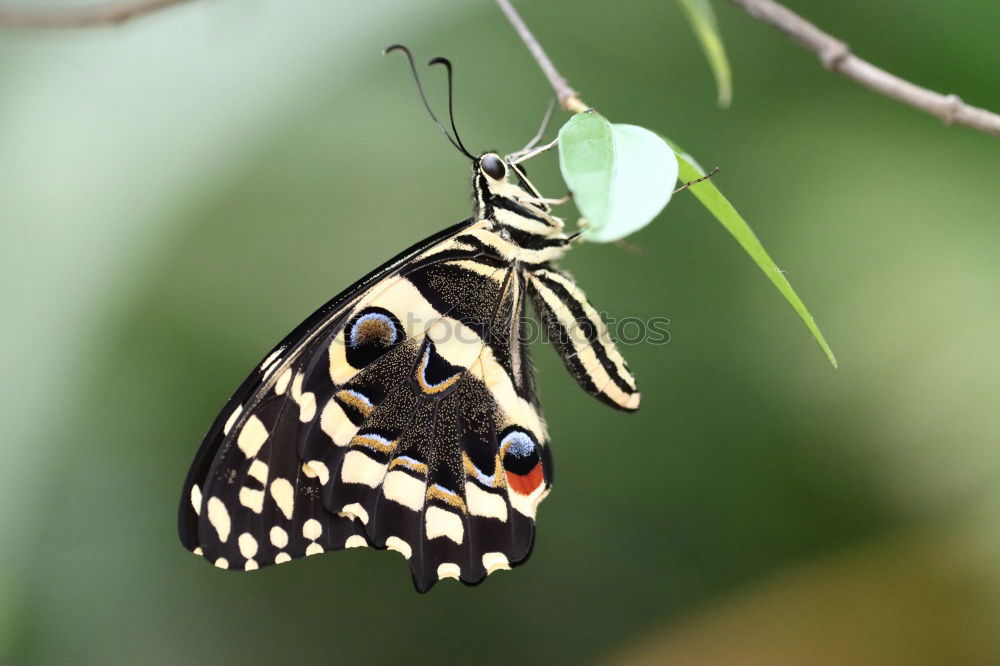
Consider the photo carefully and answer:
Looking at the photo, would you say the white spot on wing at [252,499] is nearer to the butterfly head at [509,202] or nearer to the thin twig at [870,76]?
the butterfly head at [509,202]

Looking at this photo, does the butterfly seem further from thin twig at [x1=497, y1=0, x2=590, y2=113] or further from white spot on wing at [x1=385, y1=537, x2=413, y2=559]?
thin twig at [x1=497, y1=0, x2=590, y2=113]

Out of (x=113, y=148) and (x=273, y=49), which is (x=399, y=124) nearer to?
(x=273, y=49)

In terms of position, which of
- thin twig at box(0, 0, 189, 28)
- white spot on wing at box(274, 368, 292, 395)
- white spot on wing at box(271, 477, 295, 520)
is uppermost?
thin twig at box(0, 0, 189, 28)

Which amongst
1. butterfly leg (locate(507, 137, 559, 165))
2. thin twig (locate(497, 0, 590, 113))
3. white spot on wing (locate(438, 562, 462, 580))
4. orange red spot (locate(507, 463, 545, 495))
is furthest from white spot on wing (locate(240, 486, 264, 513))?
thin twig (locate(497, 0, 590, 113))

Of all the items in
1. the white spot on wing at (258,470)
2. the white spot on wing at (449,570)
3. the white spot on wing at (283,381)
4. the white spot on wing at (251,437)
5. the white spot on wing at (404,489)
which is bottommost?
the white spot on wing at (449,570)

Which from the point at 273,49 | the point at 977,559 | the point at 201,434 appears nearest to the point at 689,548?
the point at 977,559

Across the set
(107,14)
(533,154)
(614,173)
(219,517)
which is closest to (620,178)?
(614,173)

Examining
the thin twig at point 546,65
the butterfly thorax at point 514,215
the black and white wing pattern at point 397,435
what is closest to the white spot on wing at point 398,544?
the black and white wing pattern at point 397,435
